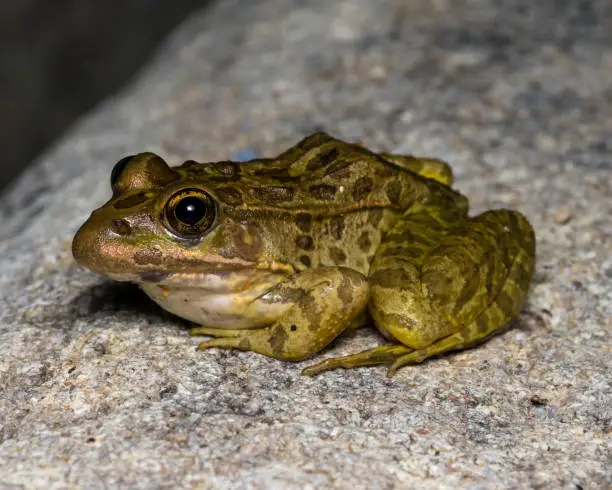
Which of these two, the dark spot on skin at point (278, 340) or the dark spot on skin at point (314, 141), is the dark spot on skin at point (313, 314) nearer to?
the dark spot on skin at point (278, 340)

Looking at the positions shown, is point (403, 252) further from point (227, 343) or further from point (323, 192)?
point (227, 343)

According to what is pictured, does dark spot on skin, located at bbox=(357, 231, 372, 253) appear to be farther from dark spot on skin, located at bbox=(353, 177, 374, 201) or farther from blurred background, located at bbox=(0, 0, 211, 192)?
blurred background, located at bbox=(0, 0, 211, 192)

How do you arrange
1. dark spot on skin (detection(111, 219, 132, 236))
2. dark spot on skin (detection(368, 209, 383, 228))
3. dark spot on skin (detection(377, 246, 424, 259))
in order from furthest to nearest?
dark spot on skin (detection(368, 209, 383, 228)), dark spot on skin (detection(377, 246, 424, 259)), dark spot on skin (detection(111, 219, 132, 236))

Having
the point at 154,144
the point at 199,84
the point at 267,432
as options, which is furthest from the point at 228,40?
the point at 267,432

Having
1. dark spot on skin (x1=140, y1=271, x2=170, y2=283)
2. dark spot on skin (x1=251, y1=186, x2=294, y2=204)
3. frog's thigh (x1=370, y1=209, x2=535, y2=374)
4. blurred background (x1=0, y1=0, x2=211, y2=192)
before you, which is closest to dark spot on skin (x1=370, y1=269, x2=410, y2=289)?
frog's thigh (x1=370, y1=209, x2=535, y2=374)

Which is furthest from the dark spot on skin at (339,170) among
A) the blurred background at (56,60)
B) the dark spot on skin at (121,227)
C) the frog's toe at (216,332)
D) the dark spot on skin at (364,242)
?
the blurred background at (56,60)

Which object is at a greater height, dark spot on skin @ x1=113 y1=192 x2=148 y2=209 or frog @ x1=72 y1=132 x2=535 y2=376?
dark spot on skin @ x1=113 y1=192 x2=148 y2=209

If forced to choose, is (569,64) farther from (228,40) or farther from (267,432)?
(267,432)

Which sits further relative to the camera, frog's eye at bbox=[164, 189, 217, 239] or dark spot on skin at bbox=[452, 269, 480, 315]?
dark spot on skin at bbox=[452, 269, 480, 315]

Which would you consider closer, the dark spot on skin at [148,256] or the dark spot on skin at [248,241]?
the dark spot on skin at [148,256]
